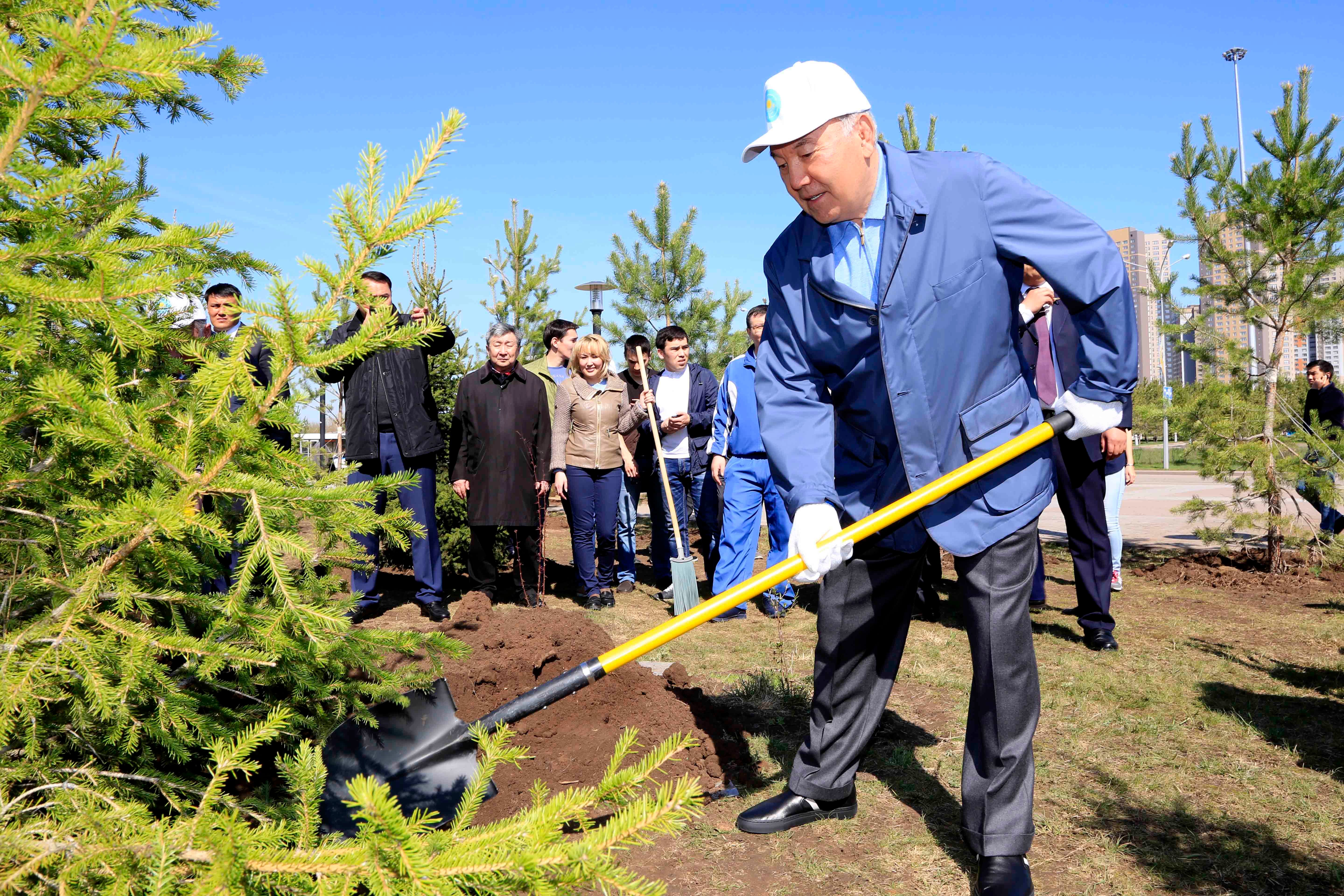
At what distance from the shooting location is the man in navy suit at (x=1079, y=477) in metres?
5.39

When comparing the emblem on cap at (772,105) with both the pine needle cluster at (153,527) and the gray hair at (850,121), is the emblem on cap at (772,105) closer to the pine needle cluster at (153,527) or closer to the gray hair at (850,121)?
the gray hair at (850,121)

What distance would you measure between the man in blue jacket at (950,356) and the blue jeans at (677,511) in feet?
14.9

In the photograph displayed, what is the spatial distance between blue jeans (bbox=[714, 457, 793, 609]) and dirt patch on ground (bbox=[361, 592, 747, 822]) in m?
1.87

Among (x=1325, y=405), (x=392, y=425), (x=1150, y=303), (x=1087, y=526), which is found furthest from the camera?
(x=1150, y=303)

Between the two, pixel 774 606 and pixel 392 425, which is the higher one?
pixel 392 425

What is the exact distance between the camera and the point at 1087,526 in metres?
5.62

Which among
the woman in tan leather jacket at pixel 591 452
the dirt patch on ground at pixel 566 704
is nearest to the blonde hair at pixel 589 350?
the woman in tan leather jacket at pixel 591 452

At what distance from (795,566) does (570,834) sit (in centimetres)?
110

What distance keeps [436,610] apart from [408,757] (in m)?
3.51

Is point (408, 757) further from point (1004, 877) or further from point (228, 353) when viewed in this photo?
point (1004, 877)

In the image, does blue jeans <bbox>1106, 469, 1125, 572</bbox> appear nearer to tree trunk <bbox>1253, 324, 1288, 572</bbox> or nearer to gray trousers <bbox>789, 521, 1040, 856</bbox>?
tree trunk <bbox>1253, 324, 1288, 572</bbox>

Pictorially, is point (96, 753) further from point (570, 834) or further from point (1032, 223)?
point (1032, 223)

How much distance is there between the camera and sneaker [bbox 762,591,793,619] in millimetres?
6672

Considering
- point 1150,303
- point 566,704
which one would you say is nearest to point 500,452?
point 566,704
